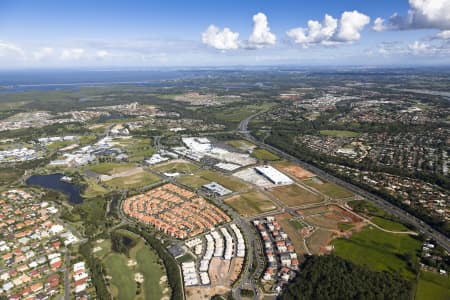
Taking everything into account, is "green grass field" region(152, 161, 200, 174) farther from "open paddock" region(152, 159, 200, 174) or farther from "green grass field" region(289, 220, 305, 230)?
"green grass field" region(289, 220, 305, 230)

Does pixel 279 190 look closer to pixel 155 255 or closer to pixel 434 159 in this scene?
pixel 155 255

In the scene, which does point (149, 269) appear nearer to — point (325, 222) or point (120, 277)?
point (120, 277)

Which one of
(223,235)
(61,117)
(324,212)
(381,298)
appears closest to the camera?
(381,298)

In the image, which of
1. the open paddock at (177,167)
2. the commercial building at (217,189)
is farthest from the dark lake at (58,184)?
the commercial building at (217,189)

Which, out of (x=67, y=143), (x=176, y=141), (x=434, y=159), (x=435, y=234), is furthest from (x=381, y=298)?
(x=67, y=143)

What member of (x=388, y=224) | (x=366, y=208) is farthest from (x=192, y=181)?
(x=388, y=224)

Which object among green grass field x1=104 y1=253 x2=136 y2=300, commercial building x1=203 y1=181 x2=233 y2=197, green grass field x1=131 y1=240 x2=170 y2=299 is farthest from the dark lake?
commercial building x1=203 y1=181 x2=233 y2=197

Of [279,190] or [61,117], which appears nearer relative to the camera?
[279,190]
